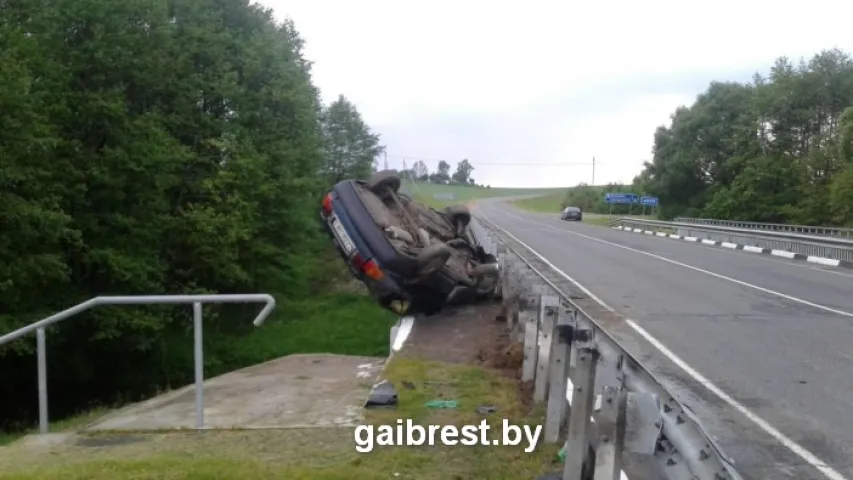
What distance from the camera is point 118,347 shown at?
22.5 metres

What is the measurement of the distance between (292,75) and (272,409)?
87.4 feet

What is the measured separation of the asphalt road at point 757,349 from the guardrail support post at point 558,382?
1.25m

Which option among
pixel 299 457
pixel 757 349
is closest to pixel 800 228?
pixel 757 349

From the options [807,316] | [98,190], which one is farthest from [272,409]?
[98,190]

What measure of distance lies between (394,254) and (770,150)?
5500 cm

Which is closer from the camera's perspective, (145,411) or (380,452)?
(380,452)

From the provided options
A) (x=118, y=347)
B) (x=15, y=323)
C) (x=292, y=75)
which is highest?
(x=292, y=75)

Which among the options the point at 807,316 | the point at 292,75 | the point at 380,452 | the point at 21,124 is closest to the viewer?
the point at 380,452

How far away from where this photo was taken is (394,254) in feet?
36.5

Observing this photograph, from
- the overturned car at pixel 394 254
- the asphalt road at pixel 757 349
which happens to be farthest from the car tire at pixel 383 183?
Answer: the asphalt road at pixel 757 349

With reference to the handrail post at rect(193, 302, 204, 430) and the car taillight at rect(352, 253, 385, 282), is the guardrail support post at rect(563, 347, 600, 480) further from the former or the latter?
the car taillight at rect(352, 253, 385, 282)

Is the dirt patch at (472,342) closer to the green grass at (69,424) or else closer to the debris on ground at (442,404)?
the debris on ground at (442,404)

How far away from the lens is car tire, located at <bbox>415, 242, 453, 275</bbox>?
1113cm

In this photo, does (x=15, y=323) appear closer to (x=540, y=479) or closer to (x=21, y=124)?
(x=21, y=124)
